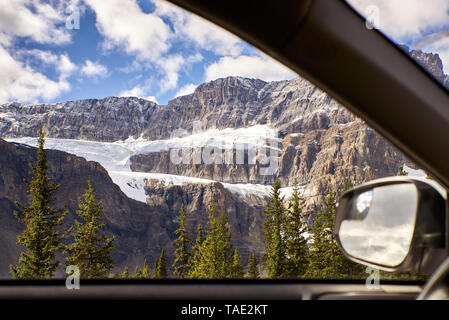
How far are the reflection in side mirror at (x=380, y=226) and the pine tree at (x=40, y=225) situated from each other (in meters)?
20.5

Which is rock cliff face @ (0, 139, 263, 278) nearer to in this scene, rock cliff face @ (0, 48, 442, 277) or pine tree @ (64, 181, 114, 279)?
rock cliff face @ (0, 48, 442, 277)

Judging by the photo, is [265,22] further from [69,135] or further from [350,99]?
[69,135]

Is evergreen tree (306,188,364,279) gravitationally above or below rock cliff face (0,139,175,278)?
below

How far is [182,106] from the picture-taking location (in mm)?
23500

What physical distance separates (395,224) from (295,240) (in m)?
19.2

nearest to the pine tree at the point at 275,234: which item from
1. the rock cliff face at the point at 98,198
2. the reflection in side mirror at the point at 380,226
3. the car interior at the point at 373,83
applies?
the reflection in side mirror at the point at 380,226

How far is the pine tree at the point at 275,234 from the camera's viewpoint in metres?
17.0

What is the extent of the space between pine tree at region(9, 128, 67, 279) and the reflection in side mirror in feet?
67.1

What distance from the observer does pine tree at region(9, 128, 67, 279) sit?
19.4 m

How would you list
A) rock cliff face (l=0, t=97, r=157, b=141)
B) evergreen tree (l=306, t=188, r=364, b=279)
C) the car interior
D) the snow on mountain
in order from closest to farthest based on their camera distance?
the car interior
evergreen tree (l=306, t=188, r=364, b=279)
the snow on mountain
rock cliff face (l=0, t=97, r=157, b=141)

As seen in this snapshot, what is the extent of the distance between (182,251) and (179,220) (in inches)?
126

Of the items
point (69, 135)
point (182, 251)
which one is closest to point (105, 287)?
point (182, 251)

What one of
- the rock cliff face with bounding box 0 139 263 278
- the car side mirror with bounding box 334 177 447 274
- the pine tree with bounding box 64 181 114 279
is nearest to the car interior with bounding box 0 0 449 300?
the car side mirror with bounding box 334 177 447 274

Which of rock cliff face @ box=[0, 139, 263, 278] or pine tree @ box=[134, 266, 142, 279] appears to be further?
rock cliff face @ box=[0, 139, 263, 278]
